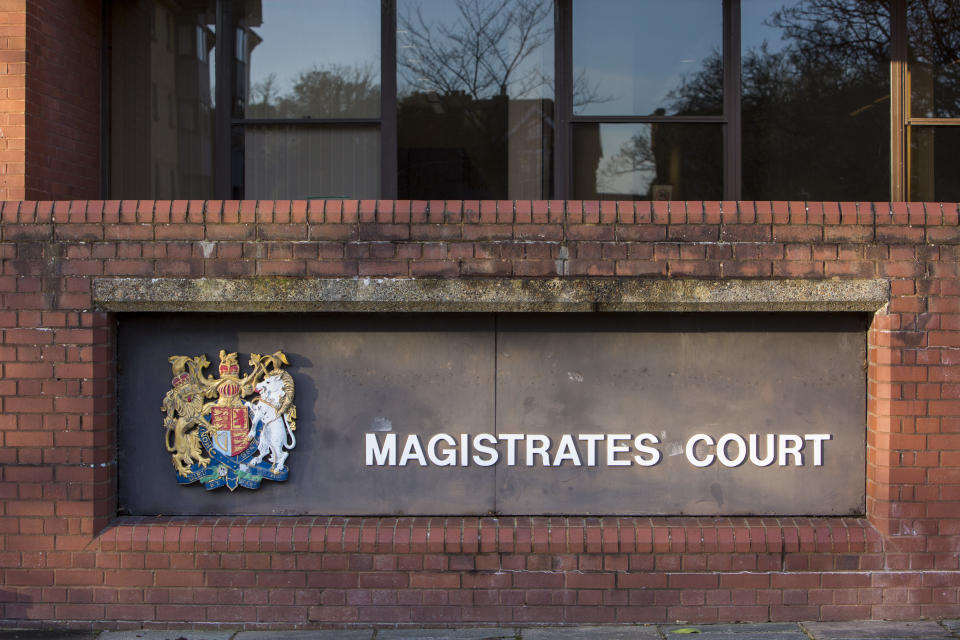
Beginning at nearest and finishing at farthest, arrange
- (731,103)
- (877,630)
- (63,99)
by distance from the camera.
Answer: (877,630) → (63,99) → (731,103)

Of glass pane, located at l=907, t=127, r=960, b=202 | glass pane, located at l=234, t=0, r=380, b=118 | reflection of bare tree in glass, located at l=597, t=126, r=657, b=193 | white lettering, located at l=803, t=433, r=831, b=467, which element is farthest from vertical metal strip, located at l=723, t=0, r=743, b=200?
glass pane, located at l=234, t=0, r=380, b=118

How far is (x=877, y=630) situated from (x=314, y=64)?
5085 mm

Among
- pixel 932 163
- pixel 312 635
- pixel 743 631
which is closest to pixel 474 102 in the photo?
pixel 932 163

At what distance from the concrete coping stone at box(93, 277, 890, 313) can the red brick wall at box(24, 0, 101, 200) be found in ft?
4.21

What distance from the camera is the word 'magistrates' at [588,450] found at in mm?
4648

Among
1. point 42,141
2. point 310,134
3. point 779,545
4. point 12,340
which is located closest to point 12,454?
point 12,340

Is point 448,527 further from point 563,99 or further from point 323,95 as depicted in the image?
point 323,95

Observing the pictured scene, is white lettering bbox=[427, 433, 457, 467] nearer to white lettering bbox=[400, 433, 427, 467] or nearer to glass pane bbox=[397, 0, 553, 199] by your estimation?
white lettering bbox=[400, 433, 427, 467]

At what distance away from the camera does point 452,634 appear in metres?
4.38

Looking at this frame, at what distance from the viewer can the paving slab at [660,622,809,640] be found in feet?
14.0

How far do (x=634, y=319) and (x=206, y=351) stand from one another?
2518 millimetres

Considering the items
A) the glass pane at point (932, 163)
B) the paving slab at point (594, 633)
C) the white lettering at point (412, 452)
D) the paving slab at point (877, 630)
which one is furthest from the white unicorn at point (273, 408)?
the glass pane at point (932, 163)

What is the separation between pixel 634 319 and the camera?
464 cm

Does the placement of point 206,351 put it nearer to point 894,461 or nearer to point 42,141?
point 42,141
